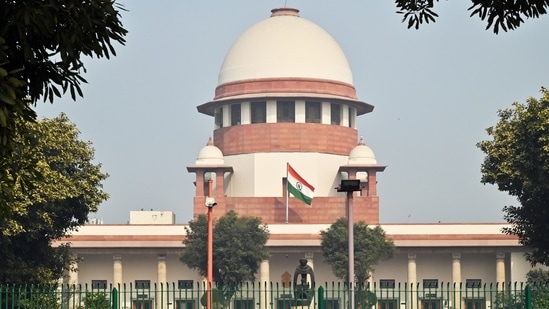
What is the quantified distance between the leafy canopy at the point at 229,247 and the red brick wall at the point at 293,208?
22.9 feet

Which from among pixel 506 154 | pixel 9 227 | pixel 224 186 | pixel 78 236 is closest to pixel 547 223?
pixel 506 154

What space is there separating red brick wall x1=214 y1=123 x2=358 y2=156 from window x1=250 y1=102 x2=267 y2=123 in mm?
688

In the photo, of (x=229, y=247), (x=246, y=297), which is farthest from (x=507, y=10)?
(x=229, y=247)

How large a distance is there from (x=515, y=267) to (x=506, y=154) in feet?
105

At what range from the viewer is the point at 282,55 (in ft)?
326

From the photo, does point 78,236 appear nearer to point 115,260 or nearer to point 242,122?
point 115,260

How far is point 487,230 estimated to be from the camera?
87.6 metres

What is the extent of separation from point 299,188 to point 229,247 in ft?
41.8

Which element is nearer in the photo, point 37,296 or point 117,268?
point 37,296

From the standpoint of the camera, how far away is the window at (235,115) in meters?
100

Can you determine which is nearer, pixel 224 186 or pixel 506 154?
pixel 506 154

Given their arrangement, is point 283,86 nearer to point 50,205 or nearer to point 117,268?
point 117,268

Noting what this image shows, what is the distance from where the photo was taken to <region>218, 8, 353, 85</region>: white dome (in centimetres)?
9920

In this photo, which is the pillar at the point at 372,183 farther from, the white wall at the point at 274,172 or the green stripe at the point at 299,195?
the green stripe at the point at 299,195
